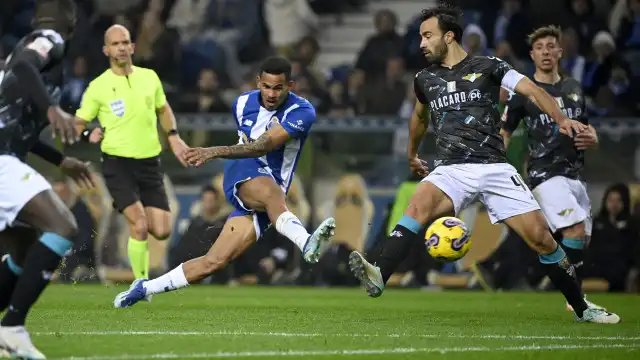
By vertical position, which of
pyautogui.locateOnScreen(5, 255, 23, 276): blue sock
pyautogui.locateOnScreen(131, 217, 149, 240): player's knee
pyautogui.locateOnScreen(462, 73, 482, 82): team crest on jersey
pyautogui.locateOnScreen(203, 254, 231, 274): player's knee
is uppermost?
pyautogui.locateOnScreen(462, 73, 482, 82): team crest on jersey

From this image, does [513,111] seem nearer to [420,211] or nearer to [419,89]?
[419,89]

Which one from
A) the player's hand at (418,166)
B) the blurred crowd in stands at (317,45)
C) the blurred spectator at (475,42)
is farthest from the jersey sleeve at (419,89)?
the blurred spectator at (475,42)

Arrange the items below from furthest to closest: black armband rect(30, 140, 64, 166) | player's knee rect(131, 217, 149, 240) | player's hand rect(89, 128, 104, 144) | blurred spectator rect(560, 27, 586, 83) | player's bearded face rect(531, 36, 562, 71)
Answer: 1. blurred spectator rect(560, 27, 586, 83)
2. player's knee rect(131, 217, 149, 240)
3. player's hand rect(89, 128, 104, 144)
4. player's bearded face rect(531, 36, 562, 71)
5. black armband rect(30, 140, 64, 166)

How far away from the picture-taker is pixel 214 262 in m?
9.61

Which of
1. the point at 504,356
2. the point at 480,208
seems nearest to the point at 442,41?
the point at 504,356

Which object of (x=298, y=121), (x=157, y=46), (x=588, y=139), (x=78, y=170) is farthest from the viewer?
(x=157, y=46)

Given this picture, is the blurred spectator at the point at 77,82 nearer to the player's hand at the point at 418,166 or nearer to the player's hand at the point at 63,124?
the player's hand at the point at 418,166

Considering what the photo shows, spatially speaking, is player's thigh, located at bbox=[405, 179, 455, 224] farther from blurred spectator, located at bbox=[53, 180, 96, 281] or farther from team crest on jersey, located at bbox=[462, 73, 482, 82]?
blurred spectator, located at bbox=[53, 180, 96, 281]

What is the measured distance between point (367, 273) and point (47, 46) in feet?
10.0

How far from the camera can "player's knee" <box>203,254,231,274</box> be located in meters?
9.59

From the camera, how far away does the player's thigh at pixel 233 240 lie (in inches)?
378

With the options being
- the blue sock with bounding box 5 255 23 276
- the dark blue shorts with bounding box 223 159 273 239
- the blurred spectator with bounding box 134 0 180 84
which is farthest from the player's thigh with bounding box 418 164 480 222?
the blurred spectator with bounding box 134 0 180 84

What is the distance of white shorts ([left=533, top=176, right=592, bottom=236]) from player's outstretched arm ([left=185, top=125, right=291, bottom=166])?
116 inches

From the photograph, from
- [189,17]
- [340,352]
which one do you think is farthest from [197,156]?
[189,17]
